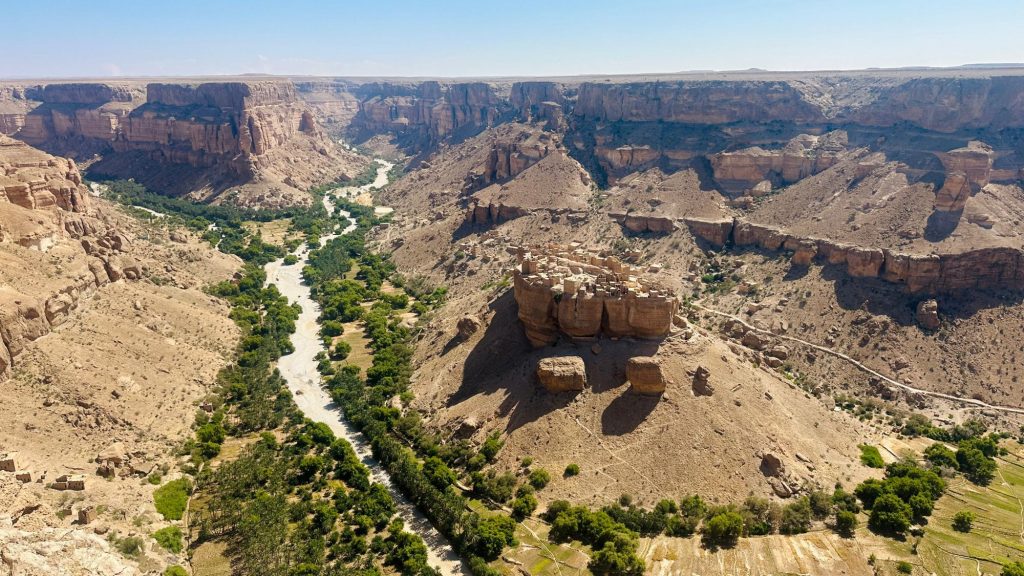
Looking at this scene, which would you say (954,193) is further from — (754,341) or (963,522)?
(963,522)

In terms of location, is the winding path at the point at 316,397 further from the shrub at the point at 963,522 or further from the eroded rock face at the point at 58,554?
the shrub at the point at 963,522

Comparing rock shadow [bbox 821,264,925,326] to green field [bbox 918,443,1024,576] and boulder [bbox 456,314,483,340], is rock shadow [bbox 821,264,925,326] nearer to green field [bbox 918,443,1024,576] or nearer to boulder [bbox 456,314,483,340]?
green field [bbox 918,443,1024,576]

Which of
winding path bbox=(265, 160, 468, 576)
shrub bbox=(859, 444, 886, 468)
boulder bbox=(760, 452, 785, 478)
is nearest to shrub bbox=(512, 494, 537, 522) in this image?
winding path bbox=(265, 160, 468, 576)

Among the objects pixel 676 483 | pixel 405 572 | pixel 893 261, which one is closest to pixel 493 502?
pixel 405 572

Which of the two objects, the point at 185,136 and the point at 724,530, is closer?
the point at 724,530

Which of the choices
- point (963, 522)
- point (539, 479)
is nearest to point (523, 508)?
point (539, 479)

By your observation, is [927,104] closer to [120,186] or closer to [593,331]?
[593,331]

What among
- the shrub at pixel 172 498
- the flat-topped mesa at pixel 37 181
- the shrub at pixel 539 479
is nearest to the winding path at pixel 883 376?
the shrub at pixel 539 479
